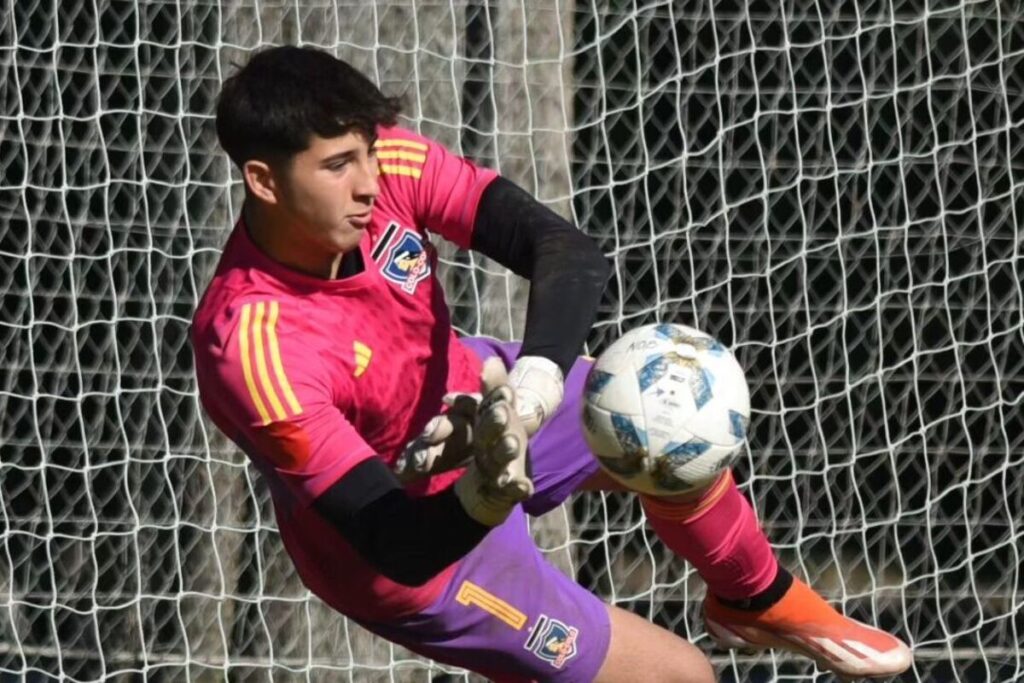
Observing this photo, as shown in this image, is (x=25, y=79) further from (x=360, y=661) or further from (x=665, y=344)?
(x=665, y=344)

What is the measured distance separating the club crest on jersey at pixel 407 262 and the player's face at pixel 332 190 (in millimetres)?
185

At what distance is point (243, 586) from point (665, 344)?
243cm

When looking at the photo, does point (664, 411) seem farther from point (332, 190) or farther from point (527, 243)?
point (332, 190)

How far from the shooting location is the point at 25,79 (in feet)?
17.9

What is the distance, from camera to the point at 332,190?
335 centimetres

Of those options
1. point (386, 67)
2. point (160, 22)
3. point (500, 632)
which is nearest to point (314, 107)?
point (500, 632)

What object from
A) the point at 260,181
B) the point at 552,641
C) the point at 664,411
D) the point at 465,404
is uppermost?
the point at 260,181

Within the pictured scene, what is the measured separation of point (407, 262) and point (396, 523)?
0.62m

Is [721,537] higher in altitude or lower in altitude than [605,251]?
higher

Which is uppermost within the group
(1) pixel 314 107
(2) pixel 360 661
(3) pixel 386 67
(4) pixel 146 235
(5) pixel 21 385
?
(1) pixel 314 107

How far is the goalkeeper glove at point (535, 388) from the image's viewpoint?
3.11 metres

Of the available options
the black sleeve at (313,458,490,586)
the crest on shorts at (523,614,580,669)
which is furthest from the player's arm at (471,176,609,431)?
the crest on shorts at (523,614,580,669)

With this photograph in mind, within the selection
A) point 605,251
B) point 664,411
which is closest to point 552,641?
point 664,411

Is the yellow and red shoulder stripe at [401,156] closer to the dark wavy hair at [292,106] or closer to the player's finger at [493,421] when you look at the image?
the dark wavy hair at [292,106]
